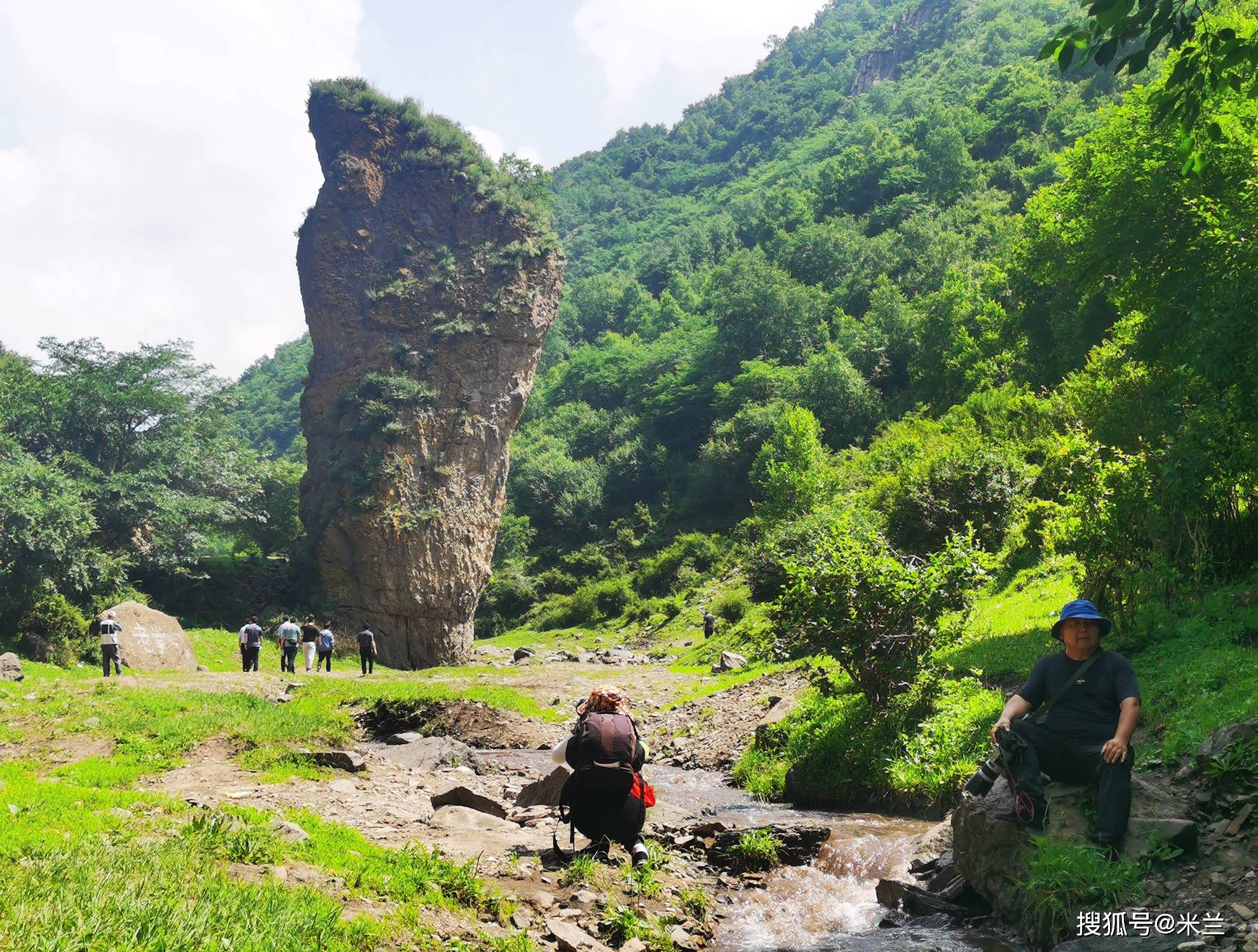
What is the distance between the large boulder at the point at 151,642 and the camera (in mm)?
25594

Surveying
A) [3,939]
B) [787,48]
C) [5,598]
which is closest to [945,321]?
[5,598]

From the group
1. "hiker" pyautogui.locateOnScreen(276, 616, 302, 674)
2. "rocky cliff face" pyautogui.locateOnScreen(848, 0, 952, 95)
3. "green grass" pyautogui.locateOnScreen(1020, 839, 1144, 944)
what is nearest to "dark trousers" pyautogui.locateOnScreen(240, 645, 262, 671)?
"hiker" pyautogui.locateOnScreen(276, 616, 302, 674)

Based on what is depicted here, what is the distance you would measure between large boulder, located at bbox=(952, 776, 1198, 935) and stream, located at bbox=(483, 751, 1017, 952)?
386 millimetres

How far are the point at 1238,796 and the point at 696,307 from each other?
314 ft

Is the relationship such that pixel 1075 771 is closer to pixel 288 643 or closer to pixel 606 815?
pixel 606 815

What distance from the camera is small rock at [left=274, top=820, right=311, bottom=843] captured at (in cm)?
714

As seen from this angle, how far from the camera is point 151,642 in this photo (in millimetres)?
26219

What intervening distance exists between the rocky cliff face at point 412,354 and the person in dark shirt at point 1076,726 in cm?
3388

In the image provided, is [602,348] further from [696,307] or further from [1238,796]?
[1238,796]

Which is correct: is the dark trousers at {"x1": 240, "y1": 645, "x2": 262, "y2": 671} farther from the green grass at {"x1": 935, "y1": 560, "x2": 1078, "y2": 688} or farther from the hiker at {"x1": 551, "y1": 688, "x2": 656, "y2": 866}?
the hiker at {"x1": 551, "y1": 688, "x2": 656, "y2": 866}

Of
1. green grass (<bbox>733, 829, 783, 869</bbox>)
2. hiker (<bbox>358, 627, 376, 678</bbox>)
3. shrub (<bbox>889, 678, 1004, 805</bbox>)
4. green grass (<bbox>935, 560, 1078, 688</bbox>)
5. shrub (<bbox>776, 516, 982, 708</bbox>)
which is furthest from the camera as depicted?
hiker (<bbox>358, 627, 376, 678</bbox>)

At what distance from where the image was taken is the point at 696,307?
99.4 meters

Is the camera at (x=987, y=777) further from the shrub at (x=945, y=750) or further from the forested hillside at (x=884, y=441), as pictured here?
the shrub at (x=945, y=750)

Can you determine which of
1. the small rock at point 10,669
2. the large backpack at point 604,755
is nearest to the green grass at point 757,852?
the large backpack at point 604,755
